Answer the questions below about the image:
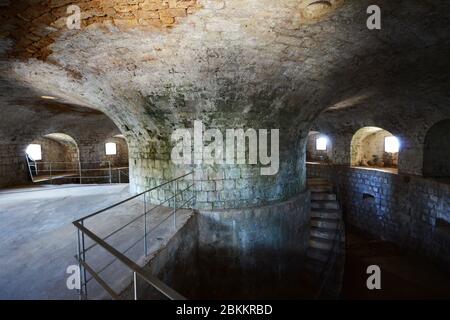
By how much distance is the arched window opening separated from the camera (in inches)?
484

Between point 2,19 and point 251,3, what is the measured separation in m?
3.30

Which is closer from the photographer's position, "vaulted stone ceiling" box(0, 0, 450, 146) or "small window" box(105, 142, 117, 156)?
"vaulted stone ceiling" box(0, 0, 450, 146)

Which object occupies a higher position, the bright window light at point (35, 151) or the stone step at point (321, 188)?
the bright window light at point (35, 151)

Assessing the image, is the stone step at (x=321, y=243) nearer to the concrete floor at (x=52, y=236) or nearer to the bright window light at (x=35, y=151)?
the concrete floor at (x=52, y=236)

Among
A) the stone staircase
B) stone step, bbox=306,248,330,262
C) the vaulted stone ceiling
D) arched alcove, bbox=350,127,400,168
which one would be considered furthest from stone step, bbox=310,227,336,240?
arched alcove, bbox=350,127,400,168

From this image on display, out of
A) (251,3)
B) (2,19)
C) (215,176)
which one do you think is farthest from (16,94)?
(251,3)

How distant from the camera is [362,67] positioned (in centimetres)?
534

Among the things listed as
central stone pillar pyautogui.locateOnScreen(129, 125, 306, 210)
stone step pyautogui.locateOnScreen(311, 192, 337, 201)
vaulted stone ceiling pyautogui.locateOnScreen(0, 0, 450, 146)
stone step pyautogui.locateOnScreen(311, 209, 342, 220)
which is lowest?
stone step pyautogui.locateOnScreen(311, 209, 342, 220)

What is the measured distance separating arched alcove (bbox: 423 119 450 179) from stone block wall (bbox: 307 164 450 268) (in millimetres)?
561

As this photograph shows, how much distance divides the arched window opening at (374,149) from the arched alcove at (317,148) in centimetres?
285

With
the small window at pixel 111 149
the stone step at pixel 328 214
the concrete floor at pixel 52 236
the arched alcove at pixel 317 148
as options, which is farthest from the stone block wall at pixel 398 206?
the small window at pixel 111 149

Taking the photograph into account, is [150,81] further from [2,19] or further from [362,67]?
[362,67]

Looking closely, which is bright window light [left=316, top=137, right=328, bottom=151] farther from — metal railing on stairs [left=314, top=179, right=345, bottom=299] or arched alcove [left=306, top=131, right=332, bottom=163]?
metal railing on stairs [left=314, top=179, right=345, bottom=299]

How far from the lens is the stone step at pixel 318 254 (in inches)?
288
